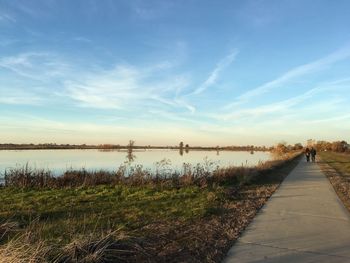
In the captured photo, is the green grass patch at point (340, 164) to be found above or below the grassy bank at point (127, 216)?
above

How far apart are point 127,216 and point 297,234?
12.8 feet

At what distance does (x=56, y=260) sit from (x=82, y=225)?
3.19 m

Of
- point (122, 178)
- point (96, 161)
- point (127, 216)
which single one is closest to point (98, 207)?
point (127, 216)

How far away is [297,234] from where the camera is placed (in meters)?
7.87

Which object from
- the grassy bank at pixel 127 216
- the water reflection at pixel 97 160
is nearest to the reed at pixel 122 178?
the grassy bank at pixel 127 216

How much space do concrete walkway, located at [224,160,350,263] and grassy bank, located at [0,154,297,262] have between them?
0.37 metres

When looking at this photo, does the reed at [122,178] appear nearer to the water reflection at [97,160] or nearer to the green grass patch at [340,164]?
the water reflection at [97,160]

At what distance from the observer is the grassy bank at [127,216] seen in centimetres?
625

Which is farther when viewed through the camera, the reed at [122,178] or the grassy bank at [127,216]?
the reed at [122,178]

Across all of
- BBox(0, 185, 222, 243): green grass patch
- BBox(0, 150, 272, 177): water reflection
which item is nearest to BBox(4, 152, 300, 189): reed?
BBox(0, 185, 222, 243): green grass patch

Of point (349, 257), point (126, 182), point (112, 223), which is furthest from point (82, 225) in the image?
point (126, 182)

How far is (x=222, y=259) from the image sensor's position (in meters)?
6.31

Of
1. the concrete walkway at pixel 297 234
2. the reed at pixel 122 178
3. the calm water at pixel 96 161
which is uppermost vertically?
the calm water at pixel 96 161

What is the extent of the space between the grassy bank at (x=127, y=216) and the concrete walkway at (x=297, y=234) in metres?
0.37
